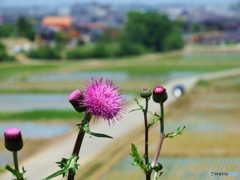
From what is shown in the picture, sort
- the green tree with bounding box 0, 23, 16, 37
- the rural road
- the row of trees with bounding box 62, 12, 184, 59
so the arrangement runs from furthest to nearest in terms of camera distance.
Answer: the green tree with bounding box 0, 23, 16, 37
the row of trees with bounding box 62, 12, 184, 59
the rural road

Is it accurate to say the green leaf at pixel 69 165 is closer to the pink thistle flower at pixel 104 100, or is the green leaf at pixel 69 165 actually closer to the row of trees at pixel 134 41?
the pink thistle flower at pixel 104 100

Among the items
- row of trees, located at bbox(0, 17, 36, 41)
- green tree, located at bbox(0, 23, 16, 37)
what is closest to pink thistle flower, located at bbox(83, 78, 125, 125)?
row of trees, located at bbox(0, 17, 36, 41)

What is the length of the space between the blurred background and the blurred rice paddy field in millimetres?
24

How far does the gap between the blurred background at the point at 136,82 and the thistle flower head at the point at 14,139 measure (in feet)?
0.71

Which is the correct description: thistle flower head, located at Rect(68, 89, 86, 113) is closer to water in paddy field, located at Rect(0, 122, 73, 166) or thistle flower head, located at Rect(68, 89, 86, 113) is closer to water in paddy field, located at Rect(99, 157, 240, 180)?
water in paddy field, located at Rect(99, 157, 240, 180)

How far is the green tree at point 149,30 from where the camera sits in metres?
69.2

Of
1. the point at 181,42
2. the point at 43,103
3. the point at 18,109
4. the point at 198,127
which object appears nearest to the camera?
the point at 198,127

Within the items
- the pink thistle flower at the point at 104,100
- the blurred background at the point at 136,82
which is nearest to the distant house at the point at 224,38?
the blurred background at the point at 136,82

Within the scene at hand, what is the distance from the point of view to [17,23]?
80625 mm

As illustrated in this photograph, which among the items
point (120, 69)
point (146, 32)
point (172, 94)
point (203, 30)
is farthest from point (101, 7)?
point (172, 94)

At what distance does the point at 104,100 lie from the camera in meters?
1.77

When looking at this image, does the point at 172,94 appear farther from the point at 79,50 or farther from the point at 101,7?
the point at 101,7

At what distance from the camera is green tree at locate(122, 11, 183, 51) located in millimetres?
69188

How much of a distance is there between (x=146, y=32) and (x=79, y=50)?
404 inches
